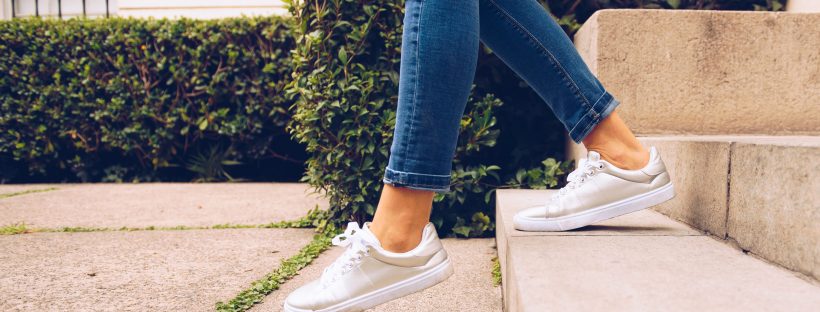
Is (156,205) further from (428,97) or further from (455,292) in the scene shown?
(428,97)

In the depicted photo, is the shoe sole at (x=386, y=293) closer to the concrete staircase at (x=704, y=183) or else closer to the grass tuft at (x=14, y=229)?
the concrete staircase at (x=704, y=183)

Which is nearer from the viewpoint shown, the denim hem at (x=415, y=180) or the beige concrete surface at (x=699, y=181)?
the denim hem at (x=415, y=180)

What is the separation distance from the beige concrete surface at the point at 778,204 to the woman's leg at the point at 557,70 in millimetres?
233

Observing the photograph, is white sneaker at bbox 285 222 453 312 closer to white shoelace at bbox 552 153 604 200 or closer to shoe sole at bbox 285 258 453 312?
shoe sole at bbox 285 258 453 312

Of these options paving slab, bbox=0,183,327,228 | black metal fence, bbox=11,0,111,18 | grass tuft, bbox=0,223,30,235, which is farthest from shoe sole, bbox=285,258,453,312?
black metal fence, bbox=11,0,111,18

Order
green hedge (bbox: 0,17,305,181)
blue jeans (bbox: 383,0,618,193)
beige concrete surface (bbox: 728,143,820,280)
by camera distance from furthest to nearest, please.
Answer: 1. green hedge (bbox: 0,17,305,181)
2. blue jeans (bbox: 383,0,618,193)
3. beige concrete surface (bbox: 728,143,820,280)

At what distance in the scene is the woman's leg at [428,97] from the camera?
1.14 metres

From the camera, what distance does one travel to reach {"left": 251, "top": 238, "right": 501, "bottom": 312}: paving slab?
1562mm

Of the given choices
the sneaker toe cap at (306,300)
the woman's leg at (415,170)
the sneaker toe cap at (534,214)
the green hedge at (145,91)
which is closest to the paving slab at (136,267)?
the sneaker toe cap at (306,300)

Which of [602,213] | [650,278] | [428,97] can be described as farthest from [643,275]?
[428,97]

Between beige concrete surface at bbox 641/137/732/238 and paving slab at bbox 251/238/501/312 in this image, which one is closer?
beige concrete surface at bbox 641/137/732/238

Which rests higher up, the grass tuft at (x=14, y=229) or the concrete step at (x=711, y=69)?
the concrete step at (x=711, y=69)

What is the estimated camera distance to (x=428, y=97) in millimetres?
1137

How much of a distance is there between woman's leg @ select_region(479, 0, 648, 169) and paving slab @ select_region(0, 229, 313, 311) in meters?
1.05
